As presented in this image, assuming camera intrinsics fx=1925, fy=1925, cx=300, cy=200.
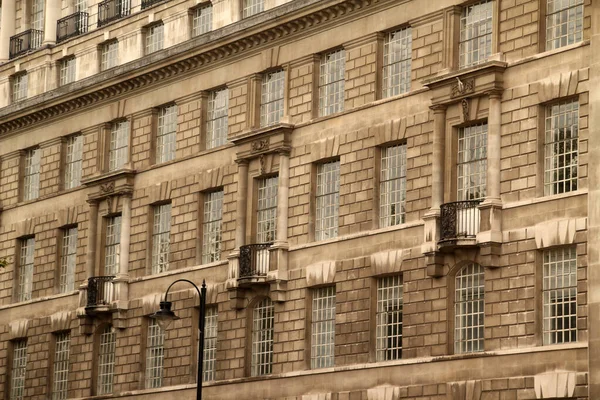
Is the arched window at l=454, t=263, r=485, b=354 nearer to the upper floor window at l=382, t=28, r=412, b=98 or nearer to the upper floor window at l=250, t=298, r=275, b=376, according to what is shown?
Answer: the upper floor window at l=382, t=28, r=412, b=98

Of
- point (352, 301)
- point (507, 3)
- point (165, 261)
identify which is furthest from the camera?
point (165, 261)

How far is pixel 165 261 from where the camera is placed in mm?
66938

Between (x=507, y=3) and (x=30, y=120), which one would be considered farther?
(x=30, y=120)

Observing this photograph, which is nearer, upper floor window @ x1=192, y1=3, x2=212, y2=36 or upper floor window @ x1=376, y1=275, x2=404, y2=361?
upper floor window @ x1=376, y1=275, x2=404, y2=361

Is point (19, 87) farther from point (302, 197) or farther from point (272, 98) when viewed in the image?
point (302, 197)

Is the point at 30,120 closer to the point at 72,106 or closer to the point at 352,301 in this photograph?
the point at 72,106

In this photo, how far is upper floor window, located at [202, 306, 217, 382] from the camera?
63.8m

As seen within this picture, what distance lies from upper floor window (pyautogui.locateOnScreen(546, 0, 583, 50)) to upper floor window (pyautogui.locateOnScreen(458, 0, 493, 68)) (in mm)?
2258

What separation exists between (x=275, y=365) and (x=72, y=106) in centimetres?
1755

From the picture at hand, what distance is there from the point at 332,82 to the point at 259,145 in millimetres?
3511

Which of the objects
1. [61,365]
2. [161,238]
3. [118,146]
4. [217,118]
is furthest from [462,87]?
[61,365]

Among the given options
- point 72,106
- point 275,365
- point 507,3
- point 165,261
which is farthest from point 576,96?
point 72,106

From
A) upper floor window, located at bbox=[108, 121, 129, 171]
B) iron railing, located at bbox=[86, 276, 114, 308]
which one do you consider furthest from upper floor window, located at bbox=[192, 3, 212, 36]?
iron railing, located at bbox=[86, 276, 114, 308]

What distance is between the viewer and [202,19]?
6738 centimetres
